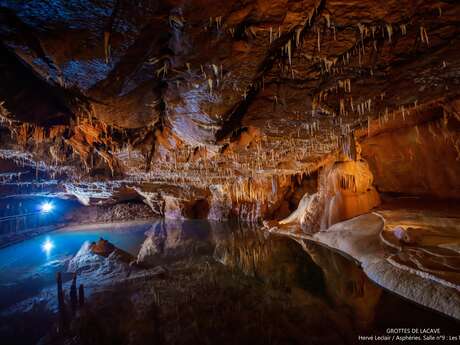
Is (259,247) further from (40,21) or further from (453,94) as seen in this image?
(40,21)

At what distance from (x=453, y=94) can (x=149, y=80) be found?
807 cm

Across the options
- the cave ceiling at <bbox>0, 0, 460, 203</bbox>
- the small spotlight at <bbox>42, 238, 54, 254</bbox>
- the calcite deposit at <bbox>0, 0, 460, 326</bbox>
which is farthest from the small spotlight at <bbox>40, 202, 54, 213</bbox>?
the cave ceiling at <bbox>0, 0, 460, 203</bbox>

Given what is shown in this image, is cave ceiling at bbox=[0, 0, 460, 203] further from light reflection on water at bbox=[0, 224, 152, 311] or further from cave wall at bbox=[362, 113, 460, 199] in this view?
light reflection on water at bbox=[0, 224, 152, 311]

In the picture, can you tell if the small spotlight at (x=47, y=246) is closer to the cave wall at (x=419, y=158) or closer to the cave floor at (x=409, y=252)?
the cave floor at (x=409, y=252)

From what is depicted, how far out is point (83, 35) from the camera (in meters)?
3.46

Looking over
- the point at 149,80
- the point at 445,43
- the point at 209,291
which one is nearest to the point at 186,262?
the point at 209,291

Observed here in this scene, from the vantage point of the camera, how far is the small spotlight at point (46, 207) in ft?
70.8

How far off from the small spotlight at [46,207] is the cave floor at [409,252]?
23.5 m

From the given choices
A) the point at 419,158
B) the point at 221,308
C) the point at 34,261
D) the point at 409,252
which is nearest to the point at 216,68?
the point at 221,308

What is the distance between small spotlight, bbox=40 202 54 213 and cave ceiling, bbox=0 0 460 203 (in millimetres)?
16148

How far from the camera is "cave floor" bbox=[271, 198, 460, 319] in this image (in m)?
4.55

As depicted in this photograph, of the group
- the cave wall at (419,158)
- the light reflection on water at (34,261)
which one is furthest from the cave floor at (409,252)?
the light reflection on water at (34,261)

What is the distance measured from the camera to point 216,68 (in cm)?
436

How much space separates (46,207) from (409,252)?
2670 cm
